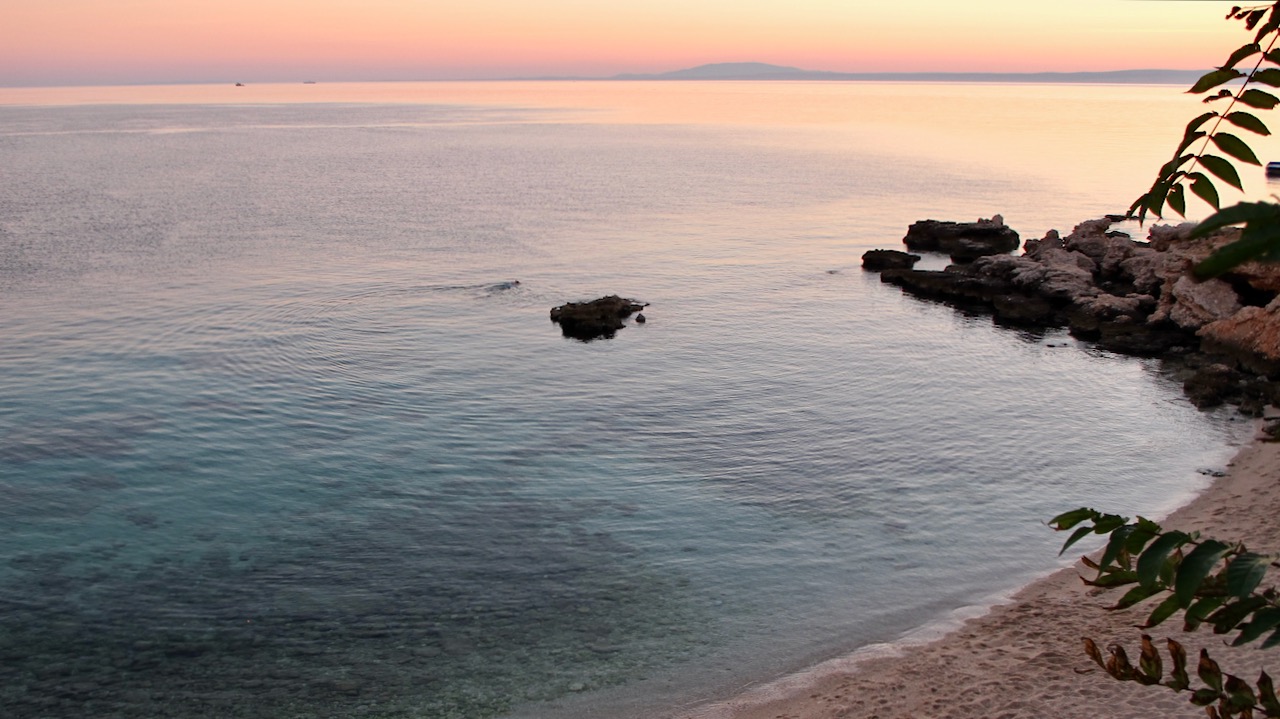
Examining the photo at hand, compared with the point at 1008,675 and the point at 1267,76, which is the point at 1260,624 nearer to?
the point at 1267,76

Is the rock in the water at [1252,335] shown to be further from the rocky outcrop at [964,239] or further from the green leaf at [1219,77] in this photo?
the green leaf at [1219,77]

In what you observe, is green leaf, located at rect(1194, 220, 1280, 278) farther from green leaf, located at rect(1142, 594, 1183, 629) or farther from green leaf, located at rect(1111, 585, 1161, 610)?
green leaf, located at rect(1111, 585, 1161, 610)

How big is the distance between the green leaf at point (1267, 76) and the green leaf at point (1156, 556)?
1.55 m

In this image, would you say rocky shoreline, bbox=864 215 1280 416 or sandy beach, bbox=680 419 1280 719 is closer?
sandy beach, bbox=680 419 1280 719

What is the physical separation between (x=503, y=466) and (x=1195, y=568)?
68.0 ft

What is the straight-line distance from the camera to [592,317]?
119 feet

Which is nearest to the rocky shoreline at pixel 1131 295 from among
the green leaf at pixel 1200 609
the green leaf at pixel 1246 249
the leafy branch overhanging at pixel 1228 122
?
the leafy branch overhanging at pixel 1228 122

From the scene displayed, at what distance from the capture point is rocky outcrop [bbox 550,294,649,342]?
35969mm

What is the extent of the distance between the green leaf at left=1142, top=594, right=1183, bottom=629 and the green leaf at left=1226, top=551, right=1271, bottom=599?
0.16 meters

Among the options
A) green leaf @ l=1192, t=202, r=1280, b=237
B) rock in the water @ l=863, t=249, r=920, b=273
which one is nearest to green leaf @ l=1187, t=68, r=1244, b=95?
green leaf @ l=1192, t=202, r=1280, b=237

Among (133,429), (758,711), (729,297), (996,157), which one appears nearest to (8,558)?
(133,429)

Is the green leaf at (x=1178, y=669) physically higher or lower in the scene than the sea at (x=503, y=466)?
higher

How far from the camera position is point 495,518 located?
20422 mm

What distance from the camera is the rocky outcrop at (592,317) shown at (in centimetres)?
3597
